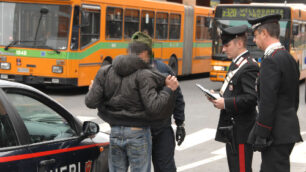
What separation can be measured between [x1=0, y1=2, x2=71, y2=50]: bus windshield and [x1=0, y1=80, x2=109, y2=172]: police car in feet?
37.5

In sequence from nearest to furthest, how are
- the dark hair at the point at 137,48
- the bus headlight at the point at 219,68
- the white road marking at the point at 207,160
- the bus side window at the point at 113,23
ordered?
the dark hair at the point at 137,48 < the white road marking at the point at 207,160 < the bus side window at the point at 113,23 < the bus headlight at the point at 219,68

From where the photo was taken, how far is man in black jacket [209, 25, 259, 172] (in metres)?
5.37

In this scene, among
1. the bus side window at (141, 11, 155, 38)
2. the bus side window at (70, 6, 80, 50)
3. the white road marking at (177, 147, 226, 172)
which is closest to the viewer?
the white road marking at (177, 147, 226, 172)

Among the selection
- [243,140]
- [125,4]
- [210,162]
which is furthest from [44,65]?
[243,140]

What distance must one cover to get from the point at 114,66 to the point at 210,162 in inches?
159

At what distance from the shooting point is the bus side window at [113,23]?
18328 mm

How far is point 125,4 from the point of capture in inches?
754

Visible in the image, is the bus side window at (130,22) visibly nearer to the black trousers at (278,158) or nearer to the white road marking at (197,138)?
the white road marking at (197,138)

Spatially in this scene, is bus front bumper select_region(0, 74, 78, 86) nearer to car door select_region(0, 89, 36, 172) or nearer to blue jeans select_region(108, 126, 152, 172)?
blue jeans select_region(108, 126, 152, 172)

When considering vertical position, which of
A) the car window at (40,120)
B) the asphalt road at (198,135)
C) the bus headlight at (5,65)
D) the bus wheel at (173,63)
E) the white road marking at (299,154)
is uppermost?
the car window at (40,120)

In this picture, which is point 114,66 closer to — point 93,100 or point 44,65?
point 93,100

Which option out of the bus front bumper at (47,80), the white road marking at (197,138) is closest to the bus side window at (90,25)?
the bus front bumper at (47,80)

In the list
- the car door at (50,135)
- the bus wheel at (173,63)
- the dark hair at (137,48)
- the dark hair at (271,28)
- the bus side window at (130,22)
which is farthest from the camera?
the bus wheel at (173,63)

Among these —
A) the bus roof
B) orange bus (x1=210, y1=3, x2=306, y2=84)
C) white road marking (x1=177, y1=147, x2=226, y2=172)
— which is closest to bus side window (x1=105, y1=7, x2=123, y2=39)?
the bus roof
